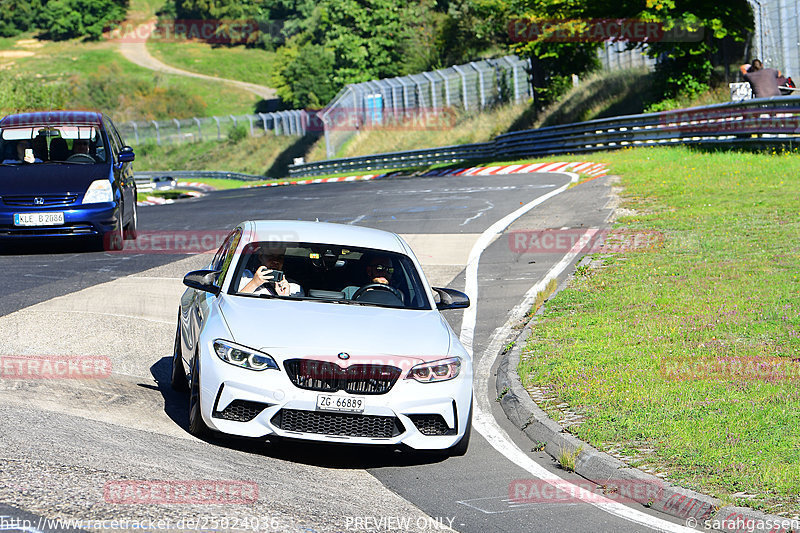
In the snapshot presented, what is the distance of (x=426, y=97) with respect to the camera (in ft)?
187

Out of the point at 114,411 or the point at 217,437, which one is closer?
the point at 217,437

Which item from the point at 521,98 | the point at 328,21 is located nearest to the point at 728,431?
the point at 521,98

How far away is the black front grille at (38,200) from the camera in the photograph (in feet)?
51.4

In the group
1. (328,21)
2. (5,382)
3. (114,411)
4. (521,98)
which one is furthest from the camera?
(328,21)

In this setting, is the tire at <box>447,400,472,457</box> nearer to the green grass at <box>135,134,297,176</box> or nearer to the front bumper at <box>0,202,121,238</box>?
the front bumper at <box>0,202,121,238</box>

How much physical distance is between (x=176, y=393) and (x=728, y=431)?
446 centimetres

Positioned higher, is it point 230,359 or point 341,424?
point 230,359

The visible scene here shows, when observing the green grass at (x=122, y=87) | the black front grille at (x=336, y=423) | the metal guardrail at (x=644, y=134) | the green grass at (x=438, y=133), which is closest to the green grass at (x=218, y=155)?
the green grass at (x=438, y=133)

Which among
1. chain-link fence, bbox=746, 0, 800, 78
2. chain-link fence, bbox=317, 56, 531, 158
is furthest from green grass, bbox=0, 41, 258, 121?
chain-link fence, bbox=746, 0, 800, 78

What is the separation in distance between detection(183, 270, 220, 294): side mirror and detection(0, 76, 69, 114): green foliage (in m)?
57.0

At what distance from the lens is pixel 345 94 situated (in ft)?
202

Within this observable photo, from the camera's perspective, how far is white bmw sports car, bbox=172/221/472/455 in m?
6.91

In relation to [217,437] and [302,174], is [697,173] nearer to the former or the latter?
[217,437]

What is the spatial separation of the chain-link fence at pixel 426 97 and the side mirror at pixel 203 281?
4530 centimetres
